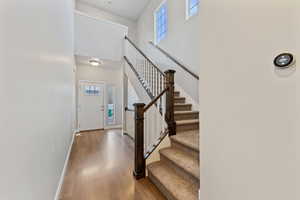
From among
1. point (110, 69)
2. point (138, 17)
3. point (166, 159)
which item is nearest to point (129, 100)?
point (110, 69)

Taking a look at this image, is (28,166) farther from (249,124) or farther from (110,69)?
(110,69)

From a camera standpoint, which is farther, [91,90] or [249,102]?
[91,90]

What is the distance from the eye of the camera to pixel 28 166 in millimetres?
925

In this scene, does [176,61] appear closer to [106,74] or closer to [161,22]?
[161,22]

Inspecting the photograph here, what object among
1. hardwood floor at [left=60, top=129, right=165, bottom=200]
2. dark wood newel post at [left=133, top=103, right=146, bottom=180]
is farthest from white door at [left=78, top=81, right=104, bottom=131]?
dark wood newel post at [left=133, top=103, right=146, bottom=180]

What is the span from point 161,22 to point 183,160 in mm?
4753

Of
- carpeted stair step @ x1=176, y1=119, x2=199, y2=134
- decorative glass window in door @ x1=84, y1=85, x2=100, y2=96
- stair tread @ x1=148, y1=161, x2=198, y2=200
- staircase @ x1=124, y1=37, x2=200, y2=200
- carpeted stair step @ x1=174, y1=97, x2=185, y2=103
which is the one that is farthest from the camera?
decorative glass window in door @ x1=84, y1=85, x2=100, y2=96

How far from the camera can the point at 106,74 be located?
603cm

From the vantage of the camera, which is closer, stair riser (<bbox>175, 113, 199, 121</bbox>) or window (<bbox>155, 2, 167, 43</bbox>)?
stair riser (<bbox>175, 113, 199, 121</bbox>)

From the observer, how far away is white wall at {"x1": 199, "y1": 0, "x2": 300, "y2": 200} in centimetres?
66

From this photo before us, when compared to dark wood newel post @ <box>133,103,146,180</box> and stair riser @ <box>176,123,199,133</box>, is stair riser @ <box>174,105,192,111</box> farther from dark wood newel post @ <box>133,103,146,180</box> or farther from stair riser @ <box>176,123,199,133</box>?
dark wood newel post @ <box>133,103,146,180</box>

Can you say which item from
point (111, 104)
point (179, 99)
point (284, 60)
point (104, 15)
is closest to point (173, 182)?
point (284, 60)

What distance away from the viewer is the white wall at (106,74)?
5435mm

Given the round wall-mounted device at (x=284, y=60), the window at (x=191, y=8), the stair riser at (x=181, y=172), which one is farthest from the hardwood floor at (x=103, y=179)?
the window at (x=191, y=8)
